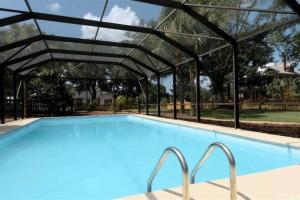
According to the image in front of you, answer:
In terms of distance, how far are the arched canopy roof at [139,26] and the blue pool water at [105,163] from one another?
300 cm

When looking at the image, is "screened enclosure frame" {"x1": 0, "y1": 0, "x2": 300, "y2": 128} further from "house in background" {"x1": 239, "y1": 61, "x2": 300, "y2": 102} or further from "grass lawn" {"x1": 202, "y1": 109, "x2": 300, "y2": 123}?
"house in background" {"x1": 239, "y1": 61, "x2": 300, "y2": 102}

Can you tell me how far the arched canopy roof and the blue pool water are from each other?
2995 millimetres

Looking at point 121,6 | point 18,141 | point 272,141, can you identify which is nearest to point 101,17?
point 121,6

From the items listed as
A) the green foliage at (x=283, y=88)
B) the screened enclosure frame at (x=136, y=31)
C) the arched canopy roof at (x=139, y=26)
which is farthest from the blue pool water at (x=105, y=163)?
the green foliage at (x=283, y=88)

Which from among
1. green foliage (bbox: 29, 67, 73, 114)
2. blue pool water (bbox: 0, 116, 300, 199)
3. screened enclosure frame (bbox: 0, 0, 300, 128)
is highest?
screened enclosure frame (bbox: 0, 0, 300, 128)

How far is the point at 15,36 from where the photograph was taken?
9.56m

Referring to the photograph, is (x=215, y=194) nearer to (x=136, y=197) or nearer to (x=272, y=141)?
(x=136, y=197)

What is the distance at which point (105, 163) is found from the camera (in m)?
5.77

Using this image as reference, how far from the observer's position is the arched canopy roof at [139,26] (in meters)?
7.16

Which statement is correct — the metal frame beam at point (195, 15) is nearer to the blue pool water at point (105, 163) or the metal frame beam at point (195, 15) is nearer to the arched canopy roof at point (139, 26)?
the arched canopy roof at point (139, 26)

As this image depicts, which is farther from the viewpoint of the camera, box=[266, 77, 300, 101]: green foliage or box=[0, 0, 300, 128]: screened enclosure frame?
box=[266, 77, 300, 101]: green foliage

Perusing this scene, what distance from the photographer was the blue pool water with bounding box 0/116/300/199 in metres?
4.21

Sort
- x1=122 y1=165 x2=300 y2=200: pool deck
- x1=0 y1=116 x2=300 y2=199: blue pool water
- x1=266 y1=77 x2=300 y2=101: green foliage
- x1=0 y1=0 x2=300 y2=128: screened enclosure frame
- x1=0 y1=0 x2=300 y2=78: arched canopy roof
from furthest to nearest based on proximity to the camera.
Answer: x1=266 y1=77 x2=300 y2=101: green foliage, x1=0 y1=0 x2=300 y2=78: arched canopy roof, x1=0 y1=0 x2=300 y2=128: screened enclosure frame, x1=0 y1=116 x2=300 y2=199: blue pool water, x1=122 y1=165 x2=300 y2=200: pool deck

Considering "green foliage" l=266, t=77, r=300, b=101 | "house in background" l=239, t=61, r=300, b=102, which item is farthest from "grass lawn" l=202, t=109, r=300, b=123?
"house in background" l=239, t=61, r=300, b=102
